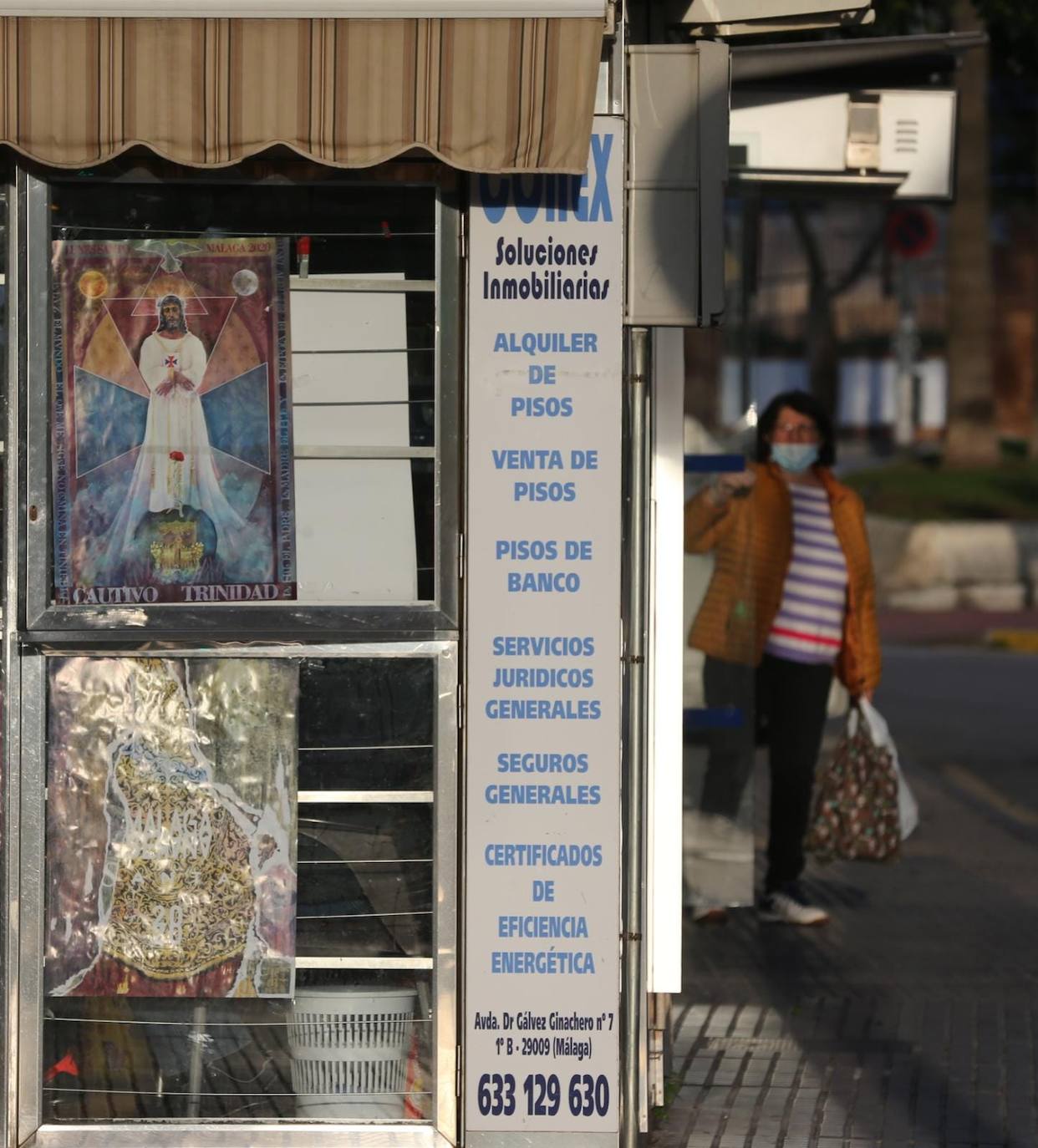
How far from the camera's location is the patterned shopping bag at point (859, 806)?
7305mm

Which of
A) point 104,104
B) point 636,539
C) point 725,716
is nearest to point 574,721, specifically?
point 636,539

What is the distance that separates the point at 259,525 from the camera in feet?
15.5

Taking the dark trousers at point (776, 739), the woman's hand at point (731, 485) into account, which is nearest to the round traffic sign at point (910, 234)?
the woman's hand at point (731, 485)

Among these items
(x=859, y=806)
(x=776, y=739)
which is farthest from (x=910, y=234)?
(x=859, y=806)

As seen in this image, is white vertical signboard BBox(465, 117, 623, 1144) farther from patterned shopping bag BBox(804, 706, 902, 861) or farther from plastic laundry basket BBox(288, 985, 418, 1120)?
patterned shopping bag BBox(804, 706, 902, 861)

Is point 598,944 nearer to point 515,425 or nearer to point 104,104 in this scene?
point 515,425

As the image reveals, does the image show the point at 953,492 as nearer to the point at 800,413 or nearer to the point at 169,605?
the point at 800,413

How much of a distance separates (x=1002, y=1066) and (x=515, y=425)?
2613 mm

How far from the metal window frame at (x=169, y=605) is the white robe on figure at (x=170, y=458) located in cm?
16

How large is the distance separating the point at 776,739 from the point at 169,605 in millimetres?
3459

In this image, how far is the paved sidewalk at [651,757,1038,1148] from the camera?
5.31 meters

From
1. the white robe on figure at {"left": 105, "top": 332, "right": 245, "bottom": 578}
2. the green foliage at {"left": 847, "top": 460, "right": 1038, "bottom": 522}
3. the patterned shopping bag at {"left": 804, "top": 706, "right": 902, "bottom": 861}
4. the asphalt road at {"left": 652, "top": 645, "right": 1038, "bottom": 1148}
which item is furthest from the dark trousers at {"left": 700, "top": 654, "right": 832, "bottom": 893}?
the green foliage at {"left": 847, "top": 460, "right": 1038, "bottom": 522}

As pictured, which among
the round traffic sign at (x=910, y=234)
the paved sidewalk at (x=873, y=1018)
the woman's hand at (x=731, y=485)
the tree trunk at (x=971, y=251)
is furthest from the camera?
the tree trunk at (x=971, y=251)

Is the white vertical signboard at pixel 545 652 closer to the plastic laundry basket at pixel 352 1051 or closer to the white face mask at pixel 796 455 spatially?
the plastic laundry basket at pixel 352 1051
